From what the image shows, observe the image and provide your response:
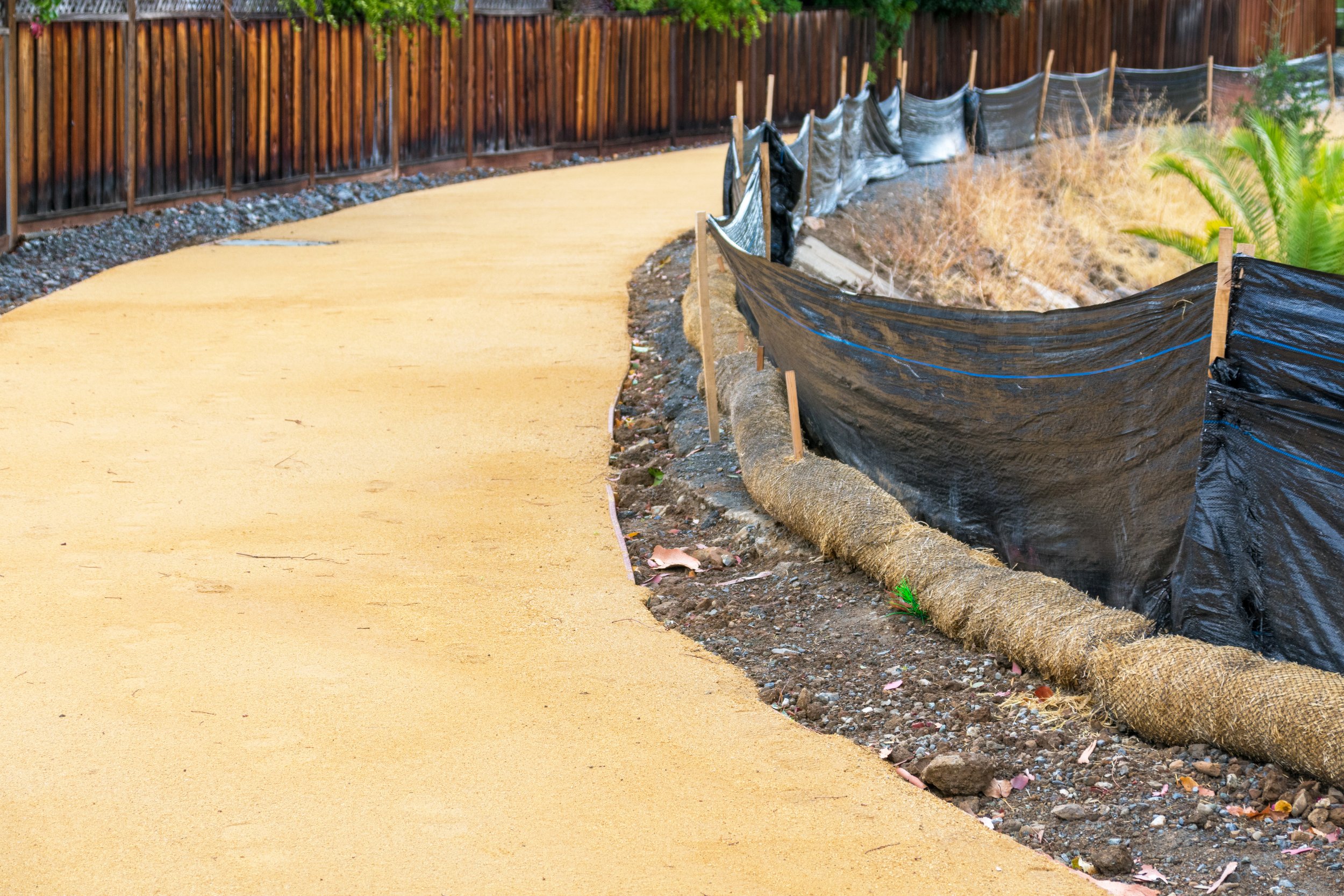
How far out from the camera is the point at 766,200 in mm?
10898

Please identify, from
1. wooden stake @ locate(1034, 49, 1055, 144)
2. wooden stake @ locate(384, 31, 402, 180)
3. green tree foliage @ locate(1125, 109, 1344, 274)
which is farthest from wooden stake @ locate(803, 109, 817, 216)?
wooden stake @ locate(1034, 49, 1055, 144)

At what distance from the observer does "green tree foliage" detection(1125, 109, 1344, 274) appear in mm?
10867

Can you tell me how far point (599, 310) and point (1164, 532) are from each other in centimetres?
727

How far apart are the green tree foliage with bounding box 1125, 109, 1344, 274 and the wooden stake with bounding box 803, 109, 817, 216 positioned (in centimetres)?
379

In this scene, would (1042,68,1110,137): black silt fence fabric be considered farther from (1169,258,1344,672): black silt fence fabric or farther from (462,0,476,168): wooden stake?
(1169,258,1344,672): black silt fence fabric

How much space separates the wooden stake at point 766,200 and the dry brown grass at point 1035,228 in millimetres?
4241

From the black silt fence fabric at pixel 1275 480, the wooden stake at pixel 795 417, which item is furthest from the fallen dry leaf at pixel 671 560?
the black silt fence fabric at pixel 1275 480

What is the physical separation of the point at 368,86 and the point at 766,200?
30.7ft

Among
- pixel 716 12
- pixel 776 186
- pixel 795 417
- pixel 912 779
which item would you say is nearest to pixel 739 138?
pixel 776 186

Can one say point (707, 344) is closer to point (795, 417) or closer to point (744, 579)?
point (795, 417)

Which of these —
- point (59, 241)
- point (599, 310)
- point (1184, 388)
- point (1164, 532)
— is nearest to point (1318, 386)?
point (1184, 388)

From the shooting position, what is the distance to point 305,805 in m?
4.61

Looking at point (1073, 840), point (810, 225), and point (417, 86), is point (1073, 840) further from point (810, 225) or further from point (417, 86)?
point (417, 86)

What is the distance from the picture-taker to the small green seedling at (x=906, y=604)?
618 centimetres
